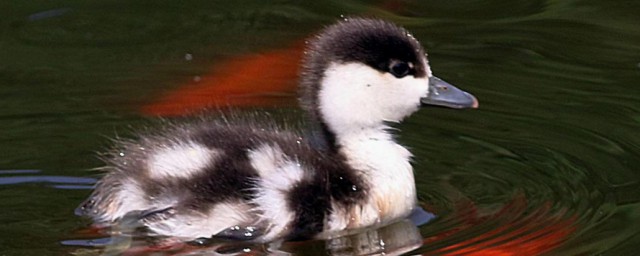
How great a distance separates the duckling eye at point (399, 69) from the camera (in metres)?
5.82

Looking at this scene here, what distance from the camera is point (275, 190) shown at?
18.2 feet

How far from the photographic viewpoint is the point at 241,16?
27.0 ft

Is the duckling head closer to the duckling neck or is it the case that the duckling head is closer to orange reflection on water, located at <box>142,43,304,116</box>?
the duckling neck

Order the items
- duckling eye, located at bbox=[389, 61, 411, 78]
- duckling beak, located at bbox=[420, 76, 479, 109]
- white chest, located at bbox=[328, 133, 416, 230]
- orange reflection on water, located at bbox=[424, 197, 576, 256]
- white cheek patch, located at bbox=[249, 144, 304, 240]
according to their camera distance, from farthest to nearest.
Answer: duckling beak, located at bbox=[420, 76, 479, 109] < duckling eye, located at bbox=[389, 61, 411, 78] < white chest, located at bbox=[328, 133, 416, 230] < white cheek patch, located at bbox=[249, 144, 304, 240] < orange reflection on water, located at bbox=[424, 197, 576, 256]

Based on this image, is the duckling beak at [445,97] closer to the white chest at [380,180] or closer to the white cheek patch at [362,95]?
the white cheek patch at [362,95]

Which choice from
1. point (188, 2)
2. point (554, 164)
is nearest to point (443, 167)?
point (554, 164)

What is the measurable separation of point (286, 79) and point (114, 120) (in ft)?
3.04

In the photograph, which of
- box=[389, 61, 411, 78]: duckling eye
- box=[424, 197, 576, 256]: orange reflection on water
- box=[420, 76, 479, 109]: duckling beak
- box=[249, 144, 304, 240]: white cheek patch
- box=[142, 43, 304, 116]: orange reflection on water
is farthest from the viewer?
box=[142, 43, 304, 116]: orange reflection on water

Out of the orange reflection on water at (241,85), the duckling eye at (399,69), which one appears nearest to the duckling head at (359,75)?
the duckling eye at (399,69)

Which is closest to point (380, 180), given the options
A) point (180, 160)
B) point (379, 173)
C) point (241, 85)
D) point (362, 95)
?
point (379, 173)

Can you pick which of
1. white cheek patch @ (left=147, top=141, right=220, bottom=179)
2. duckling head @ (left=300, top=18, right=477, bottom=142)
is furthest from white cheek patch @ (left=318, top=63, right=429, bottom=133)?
white cheek patch @ (left=147, top=141, right=220, bottom=179)

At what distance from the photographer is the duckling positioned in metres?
5.55

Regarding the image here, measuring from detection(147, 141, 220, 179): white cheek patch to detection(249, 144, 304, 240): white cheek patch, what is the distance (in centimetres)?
16

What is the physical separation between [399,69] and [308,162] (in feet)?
1.61
